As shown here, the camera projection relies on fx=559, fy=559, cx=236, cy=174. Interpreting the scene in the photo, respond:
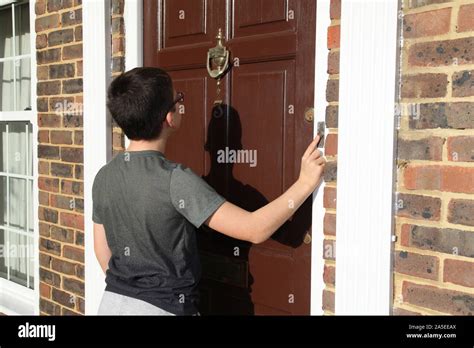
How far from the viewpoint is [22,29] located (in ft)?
14.5

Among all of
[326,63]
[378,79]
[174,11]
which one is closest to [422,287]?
[378,79]

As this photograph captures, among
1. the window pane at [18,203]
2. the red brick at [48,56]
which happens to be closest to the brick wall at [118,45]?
the red brick at [48,56]

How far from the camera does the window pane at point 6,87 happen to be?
14.8 feet

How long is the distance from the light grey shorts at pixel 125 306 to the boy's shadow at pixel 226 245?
2.39 ft

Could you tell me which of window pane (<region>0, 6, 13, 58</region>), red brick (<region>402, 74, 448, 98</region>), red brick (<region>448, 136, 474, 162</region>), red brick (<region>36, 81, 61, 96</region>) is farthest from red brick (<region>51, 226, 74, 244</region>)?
red brick (<region>448, 136, 474, 162</region>)

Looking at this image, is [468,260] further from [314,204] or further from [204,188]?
[204,188]

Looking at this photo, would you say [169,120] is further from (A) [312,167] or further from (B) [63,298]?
(B) [63,298]

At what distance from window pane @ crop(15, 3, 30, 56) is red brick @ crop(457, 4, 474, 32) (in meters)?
3.44

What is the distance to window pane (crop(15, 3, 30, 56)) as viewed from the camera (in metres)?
4.36

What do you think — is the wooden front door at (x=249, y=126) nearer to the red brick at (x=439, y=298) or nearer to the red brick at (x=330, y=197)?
the red brick at (x=330, y=197)

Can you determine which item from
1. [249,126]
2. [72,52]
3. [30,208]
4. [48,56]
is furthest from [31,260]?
[249,126]

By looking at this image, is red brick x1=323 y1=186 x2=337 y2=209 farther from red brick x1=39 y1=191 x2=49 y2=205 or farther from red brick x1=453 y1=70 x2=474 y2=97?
red brick x1=39 y1=191 x2=49 y2=205

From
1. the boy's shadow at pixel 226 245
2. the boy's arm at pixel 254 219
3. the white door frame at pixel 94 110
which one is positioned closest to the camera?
the boy's arm at pixel 254 219

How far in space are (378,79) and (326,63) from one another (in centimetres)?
32
